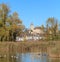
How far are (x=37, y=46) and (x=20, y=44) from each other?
13.1ft

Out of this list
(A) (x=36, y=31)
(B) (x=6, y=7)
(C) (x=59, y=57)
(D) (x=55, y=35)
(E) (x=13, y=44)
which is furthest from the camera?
(A) (x=36, y=31)

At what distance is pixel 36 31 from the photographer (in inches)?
6742

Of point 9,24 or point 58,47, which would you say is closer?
point 58,47

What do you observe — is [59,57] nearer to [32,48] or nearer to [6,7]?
[32,48]

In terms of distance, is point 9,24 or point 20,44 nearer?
point 20,44

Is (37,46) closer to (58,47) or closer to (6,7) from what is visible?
(6,7)

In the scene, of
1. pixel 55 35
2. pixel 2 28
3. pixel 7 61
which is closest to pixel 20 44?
pixel 2 28

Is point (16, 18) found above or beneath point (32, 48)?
above

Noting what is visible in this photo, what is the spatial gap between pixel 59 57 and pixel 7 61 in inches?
311

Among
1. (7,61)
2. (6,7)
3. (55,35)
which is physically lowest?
(7,61)

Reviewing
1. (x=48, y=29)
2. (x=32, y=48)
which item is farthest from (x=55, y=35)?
(x=32, y=48)

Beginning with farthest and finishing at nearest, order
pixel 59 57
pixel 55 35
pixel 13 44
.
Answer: pixel 55 35 → pixel 13 44 → pixel 59 57

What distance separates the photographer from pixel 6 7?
7500cm

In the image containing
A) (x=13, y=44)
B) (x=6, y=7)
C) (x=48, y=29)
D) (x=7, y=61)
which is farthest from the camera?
(x=48, y=29)
